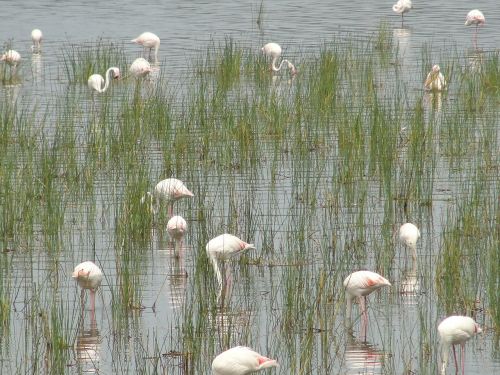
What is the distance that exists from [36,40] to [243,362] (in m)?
15.9

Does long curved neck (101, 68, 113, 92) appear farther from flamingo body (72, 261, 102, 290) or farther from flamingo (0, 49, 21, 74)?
flamingo body (72, 261, 102, 290)

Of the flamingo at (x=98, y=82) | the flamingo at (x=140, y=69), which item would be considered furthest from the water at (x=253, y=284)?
the flamingo at (x=140, y=69)

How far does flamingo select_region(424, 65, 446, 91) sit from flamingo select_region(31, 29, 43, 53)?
27.1 ft

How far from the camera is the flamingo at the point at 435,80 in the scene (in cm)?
→ 1419

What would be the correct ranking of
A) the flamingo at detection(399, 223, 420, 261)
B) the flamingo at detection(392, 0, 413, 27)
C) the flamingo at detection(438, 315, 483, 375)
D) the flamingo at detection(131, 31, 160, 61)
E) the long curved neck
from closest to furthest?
the flamingo at detection(438, 315, 483, 375) → the flamingo at detection(399, 223, 420, 261) → the long curved neck → the flamingo at detection(131, 31, 160, 61) → the flamingo at detection(392, 0, 413, 27)

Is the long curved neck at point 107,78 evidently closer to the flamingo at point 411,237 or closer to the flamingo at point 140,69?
the flamingo at point 140,69

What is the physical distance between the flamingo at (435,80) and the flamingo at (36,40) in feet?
27.1

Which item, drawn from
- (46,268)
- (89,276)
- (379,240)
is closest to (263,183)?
(379,240)

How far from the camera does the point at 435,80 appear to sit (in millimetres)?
14336

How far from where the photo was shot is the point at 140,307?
7328mm

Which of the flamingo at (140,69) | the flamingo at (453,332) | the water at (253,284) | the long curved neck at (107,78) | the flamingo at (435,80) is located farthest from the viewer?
the flamingo at (140,69)

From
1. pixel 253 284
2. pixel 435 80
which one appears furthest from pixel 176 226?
pixel 435 80

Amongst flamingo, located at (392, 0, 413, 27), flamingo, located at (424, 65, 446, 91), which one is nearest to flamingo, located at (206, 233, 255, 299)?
flamingo, located at (424, 65, 446, 91)

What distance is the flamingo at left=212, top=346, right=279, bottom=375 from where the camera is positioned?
559 centimetres
